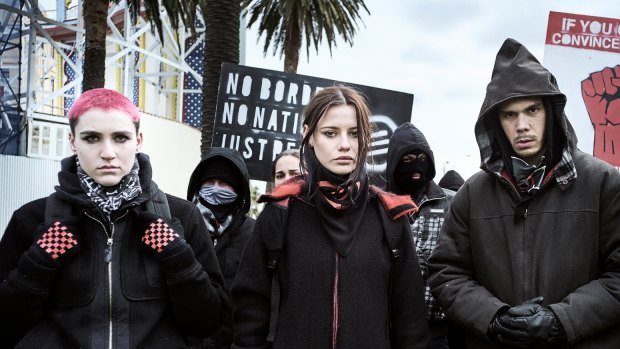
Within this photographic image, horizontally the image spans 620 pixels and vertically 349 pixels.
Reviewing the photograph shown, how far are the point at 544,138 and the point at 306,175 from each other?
1031 millimetres

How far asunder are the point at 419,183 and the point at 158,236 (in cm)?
216

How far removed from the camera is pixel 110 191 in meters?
2.55

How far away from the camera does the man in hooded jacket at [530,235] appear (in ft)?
8.46

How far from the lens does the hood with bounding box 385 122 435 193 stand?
4.33m

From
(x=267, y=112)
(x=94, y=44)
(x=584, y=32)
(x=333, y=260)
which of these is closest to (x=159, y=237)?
(x=333, y=260)

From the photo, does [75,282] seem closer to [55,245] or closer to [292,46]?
[55,245]

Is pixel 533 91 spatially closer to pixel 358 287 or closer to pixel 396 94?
pixel 358 287

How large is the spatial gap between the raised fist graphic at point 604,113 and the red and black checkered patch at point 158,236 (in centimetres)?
374

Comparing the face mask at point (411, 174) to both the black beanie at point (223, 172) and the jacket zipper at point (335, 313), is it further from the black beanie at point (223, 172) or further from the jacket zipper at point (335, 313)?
the jacket zipper at point (335, 313)

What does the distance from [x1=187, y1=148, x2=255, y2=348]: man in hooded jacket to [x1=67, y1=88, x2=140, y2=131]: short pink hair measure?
4.23ft

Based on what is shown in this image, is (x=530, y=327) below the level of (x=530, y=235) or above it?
below

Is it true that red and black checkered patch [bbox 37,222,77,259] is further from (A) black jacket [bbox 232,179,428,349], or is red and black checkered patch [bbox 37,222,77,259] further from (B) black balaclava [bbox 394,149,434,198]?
(B) black balaclava [bbox 394,149,434,198]

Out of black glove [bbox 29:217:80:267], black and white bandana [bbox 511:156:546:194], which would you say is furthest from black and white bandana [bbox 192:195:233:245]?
black and white bandana [bbox 511:156:546:194]

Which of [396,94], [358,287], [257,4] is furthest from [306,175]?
[257,4]
